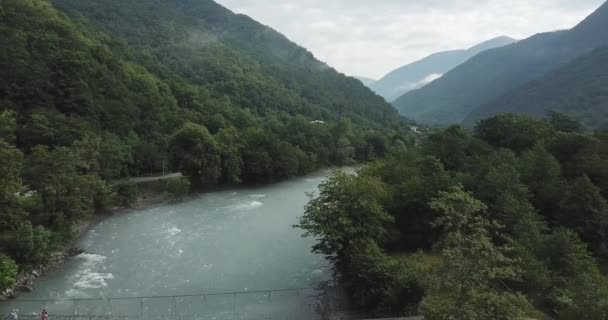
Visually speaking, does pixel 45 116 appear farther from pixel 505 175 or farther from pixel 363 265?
pixel 505 175

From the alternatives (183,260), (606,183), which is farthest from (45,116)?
(606,183)

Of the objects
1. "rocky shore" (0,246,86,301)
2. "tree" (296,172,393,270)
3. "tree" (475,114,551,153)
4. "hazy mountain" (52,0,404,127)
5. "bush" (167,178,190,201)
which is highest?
"hazy mountain" (52,0,404,127)

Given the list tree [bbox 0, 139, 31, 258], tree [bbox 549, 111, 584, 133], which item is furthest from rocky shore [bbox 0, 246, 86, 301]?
tree [bbox 549, 111, 584, 133]

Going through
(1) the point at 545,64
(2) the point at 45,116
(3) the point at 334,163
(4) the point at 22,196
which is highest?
(1) the point at 545,64

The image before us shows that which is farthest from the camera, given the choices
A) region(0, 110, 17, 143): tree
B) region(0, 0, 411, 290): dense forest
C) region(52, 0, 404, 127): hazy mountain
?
region(52, 0, 404, 127): hazy mountain

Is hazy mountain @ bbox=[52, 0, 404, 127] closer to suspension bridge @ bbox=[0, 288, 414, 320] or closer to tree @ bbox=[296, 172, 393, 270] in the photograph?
tree @ bbox=[296, 172, 393, 270]

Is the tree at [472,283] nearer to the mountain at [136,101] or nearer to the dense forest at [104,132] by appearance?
the dense forest at [104,132]

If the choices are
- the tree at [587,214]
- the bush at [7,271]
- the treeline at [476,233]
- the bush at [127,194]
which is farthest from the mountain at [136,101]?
the tree at [587,214]
